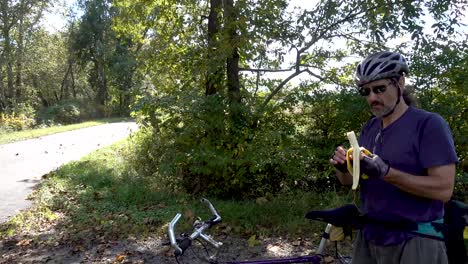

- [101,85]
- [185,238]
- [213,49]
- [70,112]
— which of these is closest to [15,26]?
[70,112]

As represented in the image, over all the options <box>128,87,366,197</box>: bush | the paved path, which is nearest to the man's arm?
<box>128,87,366,197</box>: bush

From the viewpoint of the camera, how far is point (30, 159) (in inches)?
536

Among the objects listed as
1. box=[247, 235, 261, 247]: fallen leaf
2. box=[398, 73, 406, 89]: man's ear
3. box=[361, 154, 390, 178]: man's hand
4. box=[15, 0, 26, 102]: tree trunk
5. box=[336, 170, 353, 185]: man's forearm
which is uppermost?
box=[15, 0, 26, 102]: tree trunk

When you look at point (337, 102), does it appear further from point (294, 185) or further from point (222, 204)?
point (222, 204)

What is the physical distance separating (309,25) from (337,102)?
1315mm

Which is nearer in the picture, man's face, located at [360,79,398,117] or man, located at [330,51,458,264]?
man, located at [330,51,458,264]

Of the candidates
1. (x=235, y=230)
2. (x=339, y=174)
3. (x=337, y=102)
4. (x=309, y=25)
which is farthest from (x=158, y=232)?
(x=339, y=174)

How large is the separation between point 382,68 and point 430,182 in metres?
0.57

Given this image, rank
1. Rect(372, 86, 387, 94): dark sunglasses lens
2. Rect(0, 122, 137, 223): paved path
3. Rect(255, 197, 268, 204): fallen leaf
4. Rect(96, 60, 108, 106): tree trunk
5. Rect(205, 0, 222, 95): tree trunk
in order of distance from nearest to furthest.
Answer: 1. Rect(372, 86, 387, 94): dark sunglasses lens
2. Rect(255, 197, 268, 204): fallen leaf
3. Rect(205, 0, 222, 95): tree trunk
4. Rect(0, 122, 137, 223): paved path
5. Rect(96, 60, 108, 106): tree trunk

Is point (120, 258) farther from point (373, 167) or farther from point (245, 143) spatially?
point (373, 167)

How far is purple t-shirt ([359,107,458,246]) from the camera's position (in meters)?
1.76

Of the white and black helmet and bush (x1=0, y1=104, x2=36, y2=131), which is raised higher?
the white and black helmet

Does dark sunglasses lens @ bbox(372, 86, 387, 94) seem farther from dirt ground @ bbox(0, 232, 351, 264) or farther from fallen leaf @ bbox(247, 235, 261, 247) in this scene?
fallen leaf @ bbox(247, 235, 261, 247)

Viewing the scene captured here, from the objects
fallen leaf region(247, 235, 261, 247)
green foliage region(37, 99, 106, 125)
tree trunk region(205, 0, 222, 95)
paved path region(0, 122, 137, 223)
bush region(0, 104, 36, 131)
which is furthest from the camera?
green foliage region(37, 99, 106, 125)
